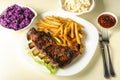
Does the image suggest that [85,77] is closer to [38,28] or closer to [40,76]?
[40,76]

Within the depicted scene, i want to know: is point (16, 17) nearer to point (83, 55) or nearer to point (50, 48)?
point (50, 48)

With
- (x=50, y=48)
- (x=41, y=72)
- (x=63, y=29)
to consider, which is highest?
(x=63, y=29)

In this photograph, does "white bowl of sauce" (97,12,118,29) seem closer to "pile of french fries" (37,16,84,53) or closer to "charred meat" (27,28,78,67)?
"pile of french fries" (37,16,84,53)

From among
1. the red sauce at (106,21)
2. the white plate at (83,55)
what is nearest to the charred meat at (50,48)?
the white plate at (83,55)

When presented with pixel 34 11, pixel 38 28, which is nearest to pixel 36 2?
pixel 34 11

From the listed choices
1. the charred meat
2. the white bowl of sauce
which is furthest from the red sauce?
the charred meat

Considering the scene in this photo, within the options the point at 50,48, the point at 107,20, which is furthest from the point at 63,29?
the point at 107,20
